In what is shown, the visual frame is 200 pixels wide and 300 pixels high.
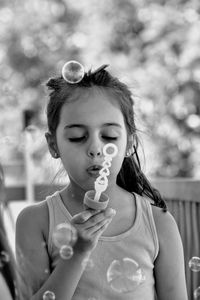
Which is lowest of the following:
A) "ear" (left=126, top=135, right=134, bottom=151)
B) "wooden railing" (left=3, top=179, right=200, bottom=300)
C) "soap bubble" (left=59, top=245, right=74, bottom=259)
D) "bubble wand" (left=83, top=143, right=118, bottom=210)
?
"wooden railing" (left=3, top=179, right=200, bottom=300)

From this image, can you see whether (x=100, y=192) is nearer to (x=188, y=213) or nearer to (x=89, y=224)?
(x=89, y=224)

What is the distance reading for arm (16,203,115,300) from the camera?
3.17ft

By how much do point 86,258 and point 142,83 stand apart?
4.06m

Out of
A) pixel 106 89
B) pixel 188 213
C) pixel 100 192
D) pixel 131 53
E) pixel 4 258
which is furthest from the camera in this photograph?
pixel 131 53

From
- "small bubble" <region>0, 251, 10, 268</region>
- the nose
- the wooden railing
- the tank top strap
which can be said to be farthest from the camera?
the wooden railing

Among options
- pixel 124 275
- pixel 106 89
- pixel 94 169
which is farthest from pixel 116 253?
pixel 106 89

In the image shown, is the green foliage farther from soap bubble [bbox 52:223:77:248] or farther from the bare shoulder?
soap bubble [bbox 52:223:77:248]

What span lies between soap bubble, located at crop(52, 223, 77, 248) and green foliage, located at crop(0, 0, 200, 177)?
9.74 feet

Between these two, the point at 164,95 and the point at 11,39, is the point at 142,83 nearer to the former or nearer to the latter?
the point at 164,95

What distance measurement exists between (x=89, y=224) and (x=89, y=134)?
177 mm

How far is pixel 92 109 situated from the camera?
3.58 ft

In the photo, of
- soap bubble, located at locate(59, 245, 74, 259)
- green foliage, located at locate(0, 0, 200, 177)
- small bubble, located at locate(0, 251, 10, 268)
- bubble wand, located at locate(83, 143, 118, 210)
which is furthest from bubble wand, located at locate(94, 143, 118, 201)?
green foliage, located at locate(0, 0, 200, 177)

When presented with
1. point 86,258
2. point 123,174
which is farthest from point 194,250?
point 86,258

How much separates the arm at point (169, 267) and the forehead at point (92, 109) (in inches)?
9.3
